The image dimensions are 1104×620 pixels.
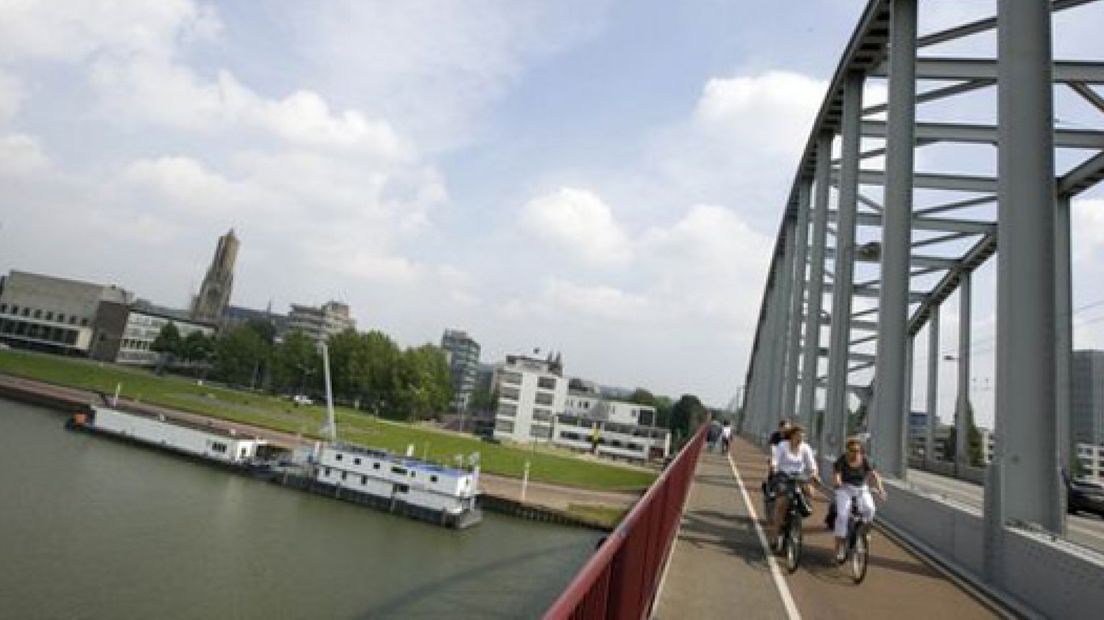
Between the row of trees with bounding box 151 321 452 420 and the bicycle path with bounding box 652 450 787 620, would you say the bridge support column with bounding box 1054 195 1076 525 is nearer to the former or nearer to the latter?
the bicycle path with bounding box 652 450 787 620

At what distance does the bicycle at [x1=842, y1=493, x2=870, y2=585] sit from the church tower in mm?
180902

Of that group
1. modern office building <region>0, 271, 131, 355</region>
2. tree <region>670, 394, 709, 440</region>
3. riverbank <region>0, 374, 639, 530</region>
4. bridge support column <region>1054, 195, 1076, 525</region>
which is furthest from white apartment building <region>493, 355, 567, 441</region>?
bridge support column <region>1054, 195, 1076, 525</region>

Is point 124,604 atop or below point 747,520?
below

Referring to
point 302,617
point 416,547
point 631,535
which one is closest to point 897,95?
point 631,535

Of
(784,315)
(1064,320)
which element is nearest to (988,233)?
(1064,320)

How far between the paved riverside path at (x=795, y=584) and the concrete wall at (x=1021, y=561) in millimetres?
370

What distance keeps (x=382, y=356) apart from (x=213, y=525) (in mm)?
67069

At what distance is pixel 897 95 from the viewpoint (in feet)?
50.8

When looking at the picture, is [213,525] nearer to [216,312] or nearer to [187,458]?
[187,458]

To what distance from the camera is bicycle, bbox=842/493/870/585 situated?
779 cm

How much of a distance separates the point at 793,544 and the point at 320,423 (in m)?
73.1

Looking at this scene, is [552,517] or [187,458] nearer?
[552,517]

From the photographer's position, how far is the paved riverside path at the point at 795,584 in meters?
6.46

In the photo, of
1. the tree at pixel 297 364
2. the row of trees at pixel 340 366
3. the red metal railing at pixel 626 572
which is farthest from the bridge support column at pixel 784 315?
the tree at pixel 297 364
